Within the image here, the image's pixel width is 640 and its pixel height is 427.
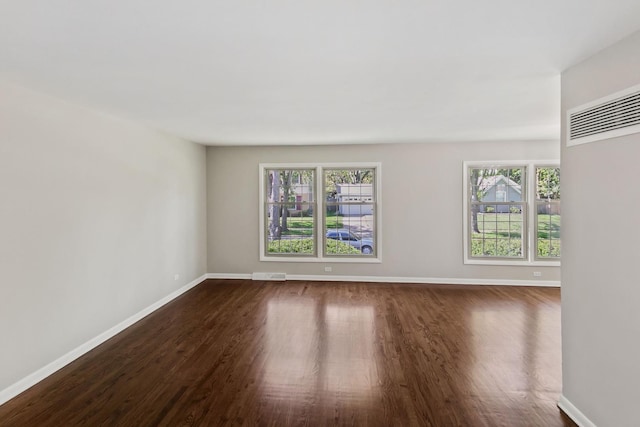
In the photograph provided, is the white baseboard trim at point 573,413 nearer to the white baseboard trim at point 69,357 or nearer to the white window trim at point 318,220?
the white window trim at point 318,220

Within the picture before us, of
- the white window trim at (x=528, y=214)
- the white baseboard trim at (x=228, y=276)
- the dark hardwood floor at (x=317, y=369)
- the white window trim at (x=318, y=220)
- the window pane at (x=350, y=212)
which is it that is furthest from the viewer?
the white baseboard trim at (x=228, y=276)

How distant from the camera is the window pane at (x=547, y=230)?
19.2ft

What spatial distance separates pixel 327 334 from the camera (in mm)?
3857

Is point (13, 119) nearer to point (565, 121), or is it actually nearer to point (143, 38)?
point (143, 38)

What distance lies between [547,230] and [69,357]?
22.6ft

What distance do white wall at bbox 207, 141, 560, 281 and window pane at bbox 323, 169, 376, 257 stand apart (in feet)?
0.83

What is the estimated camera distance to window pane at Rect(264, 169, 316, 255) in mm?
6398

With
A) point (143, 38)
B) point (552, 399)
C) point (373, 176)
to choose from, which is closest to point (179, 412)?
point (143, 38)

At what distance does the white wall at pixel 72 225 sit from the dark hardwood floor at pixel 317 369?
360 mm

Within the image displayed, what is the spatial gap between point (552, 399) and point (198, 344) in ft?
10.5

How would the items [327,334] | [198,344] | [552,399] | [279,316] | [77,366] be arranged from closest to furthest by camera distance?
1. [552,399]
2. [77,366]
3. [198,344]
4. [327,334]
5. [279,316]

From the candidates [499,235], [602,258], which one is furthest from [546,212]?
[602,258]

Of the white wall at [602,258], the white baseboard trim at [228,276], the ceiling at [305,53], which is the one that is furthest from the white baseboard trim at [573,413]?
the white baseboard trim at [228,276]

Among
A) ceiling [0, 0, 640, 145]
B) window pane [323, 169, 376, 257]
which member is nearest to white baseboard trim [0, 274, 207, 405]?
ceiling [0, 0, 640, 145]
